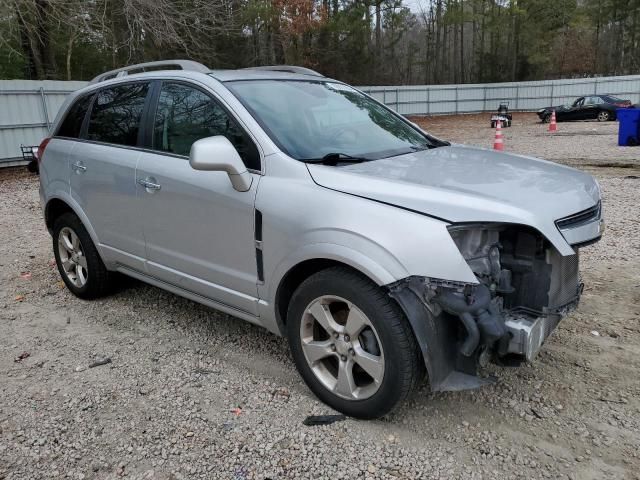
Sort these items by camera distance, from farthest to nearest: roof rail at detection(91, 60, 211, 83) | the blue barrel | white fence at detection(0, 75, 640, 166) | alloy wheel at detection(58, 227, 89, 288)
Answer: white fence at detection(0, 75, 640, 166) → the blue barrel → alloy wheel at detection(58, 227, 89, 288) → roof rail at detection(91, 60, 211, 83)

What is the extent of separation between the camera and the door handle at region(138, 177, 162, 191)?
3.59 m

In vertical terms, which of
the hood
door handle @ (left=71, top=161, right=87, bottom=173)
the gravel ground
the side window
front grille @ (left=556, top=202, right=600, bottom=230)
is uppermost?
the side window

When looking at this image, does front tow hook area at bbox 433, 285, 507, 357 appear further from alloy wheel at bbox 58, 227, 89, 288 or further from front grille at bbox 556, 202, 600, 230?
alloy wheel at bbox 58, 227, 89, 288

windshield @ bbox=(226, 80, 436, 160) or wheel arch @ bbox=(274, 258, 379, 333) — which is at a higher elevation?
windshield @ bbox=(226, 80, 436, 160)

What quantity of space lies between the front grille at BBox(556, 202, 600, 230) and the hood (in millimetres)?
24

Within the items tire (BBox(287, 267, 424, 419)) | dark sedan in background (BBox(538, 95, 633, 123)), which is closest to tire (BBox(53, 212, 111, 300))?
tire (BBox(287, 267, 424, 419))

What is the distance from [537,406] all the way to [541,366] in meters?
0.46

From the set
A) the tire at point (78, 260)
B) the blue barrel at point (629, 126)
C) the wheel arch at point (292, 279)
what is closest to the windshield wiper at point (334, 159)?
the wheel arch at point (292, 279)

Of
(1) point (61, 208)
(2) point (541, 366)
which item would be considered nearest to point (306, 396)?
(2) point (541, 366)

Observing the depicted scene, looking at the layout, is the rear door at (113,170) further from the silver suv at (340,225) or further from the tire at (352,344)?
the tire at (352,344)

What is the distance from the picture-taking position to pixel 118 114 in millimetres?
4141

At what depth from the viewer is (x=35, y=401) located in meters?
3.22

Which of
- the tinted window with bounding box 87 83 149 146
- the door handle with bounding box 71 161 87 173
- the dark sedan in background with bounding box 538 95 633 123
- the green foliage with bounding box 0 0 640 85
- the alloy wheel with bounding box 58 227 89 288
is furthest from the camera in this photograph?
the green foliage with bounding box 0 0 640 85

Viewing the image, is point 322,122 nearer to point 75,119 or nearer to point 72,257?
point 75,119
